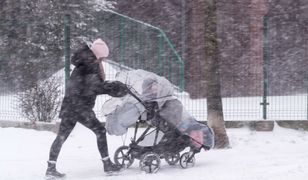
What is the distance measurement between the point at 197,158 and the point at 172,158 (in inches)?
34.0

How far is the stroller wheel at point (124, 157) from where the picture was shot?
8.27m

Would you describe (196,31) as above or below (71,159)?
above

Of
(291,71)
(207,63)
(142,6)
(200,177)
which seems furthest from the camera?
(142,6)

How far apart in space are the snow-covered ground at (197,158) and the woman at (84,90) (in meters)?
0.69

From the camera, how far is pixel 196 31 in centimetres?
1463

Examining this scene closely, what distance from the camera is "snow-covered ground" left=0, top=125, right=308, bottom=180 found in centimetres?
786

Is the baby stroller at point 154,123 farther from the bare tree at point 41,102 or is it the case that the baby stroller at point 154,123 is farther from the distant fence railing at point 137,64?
the bare tree at point 41,102

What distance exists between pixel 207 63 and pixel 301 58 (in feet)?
18.3

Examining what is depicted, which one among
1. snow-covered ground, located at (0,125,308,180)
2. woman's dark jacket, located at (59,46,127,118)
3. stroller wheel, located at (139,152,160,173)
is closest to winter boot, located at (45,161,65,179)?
snow-covered ground, located at (0,125,308,180)

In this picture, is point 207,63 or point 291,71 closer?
point 207,63

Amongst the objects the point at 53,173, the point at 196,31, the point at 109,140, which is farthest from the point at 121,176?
the point at 196,31

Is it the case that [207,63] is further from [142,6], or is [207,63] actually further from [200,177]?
[142,6]

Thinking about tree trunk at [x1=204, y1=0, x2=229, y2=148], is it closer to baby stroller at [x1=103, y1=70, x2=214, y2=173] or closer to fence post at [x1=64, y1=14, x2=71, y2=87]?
baby stroller at [x1=103, y1=70, x2=214, y2=173]

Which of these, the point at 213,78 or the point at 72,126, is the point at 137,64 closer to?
the point at 213,78
